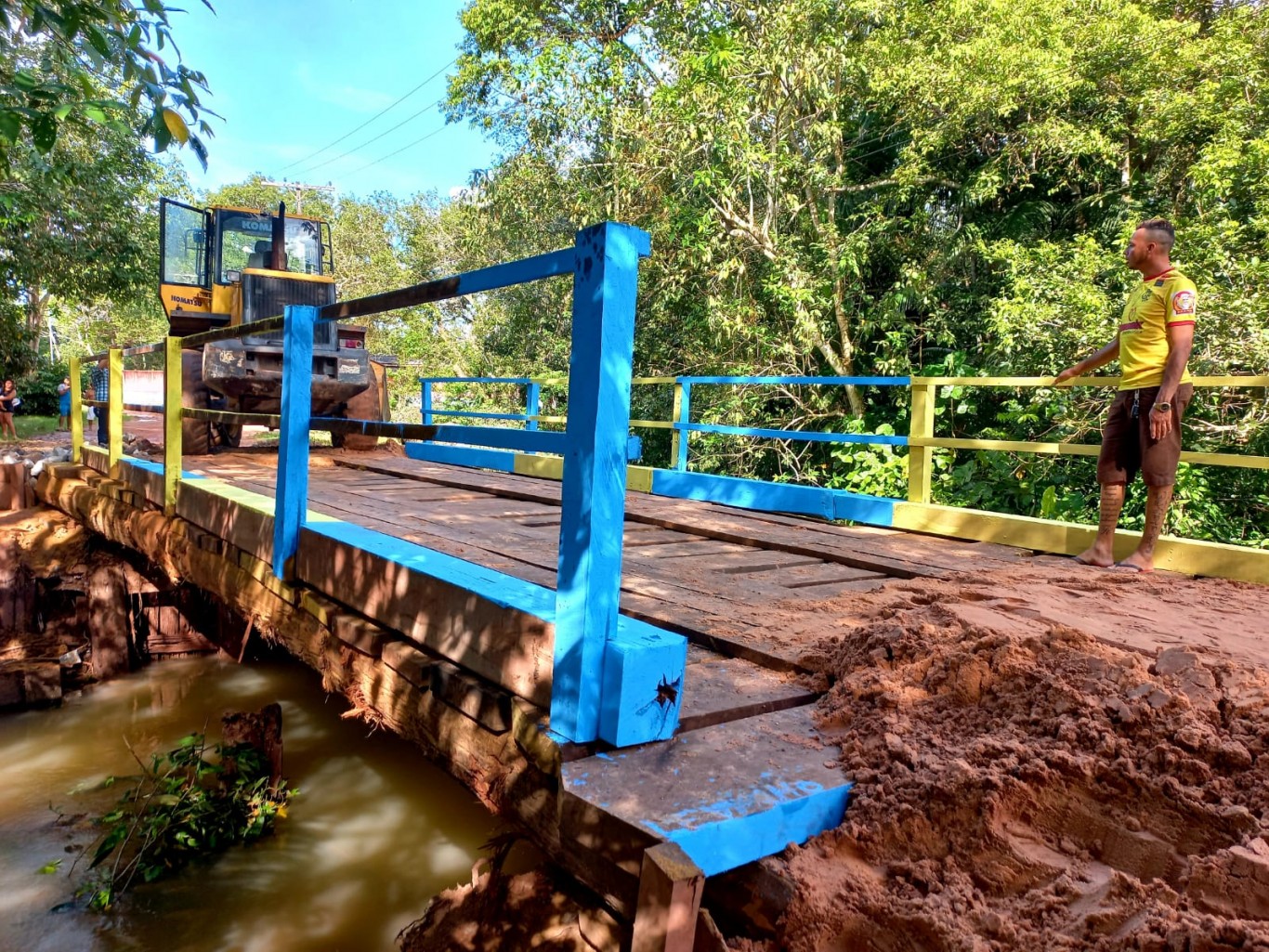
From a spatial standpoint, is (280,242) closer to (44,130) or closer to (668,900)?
(44,130)

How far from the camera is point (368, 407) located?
33.7ft

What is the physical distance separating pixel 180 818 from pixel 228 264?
779cm

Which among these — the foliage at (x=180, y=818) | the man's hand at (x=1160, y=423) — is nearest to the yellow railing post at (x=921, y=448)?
the man's hand at (x=1160, y=423)

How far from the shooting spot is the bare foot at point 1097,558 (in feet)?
13.9

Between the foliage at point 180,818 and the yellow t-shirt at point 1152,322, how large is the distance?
5427 mm

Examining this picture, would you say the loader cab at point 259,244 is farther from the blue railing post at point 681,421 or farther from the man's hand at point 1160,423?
the man's hand at point 1160,423

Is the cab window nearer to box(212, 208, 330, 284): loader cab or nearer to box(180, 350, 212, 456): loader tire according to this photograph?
box(212, 208, 330, 284): loader cab

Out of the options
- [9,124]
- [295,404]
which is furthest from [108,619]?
[9,124]

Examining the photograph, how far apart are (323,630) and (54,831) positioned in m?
2.95

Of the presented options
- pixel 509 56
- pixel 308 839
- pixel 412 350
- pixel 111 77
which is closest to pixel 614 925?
pixel 111 77

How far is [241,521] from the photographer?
4.38 m

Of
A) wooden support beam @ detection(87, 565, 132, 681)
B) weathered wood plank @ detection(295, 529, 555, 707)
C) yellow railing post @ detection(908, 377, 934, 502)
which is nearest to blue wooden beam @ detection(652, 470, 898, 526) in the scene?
yellow railing post @ detection(908, 377, 934, 502)

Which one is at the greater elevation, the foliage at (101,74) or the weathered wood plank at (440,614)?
the foliage at (101,74)

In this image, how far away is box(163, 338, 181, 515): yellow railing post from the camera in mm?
5250
